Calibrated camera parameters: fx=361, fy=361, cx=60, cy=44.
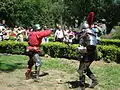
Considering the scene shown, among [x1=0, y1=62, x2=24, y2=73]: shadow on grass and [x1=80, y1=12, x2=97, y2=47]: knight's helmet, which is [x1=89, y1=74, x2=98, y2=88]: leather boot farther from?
[x1=0, y1=62, x2=24, y2=73]: shadow on grass

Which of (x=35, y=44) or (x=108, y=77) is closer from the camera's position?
(x=35, y=44)

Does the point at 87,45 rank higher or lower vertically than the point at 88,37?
lower

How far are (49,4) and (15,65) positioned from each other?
39.3 meters

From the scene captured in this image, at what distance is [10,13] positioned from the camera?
45062 mm

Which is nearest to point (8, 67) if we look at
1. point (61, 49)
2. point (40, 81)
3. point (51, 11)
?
point (40, 81)

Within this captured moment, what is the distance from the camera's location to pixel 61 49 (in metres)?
18.1

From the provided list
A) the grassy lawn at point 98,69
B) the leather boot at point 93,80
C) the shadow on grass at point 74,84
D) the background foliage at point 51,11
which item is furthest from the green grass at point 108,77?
the background foliage at point 51,11

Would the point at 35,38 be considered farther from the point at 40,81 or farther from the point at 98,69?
the point at 98,69

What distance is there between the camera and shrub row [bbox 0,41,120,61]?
16.1m

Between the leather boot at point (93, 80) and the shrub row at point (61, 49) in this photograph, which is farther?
the shrub row at point (61, 49)

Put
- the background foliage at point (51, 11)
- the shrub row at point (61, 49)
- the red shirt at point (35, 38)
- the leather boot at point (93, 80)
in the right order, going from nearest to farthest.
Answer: the leather boot at point (93, 80), the red shirt at point (35, 38), the shrub row at point (61, 49), the background foliage at point (51, 11)

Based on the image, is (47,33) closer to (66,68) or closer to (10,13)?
(66,68)

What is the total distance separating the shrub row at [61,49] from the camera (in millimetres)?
16109

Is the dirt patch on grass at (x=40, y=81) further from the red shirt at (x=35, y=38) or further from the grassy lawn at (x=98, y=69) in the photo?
the red shirt at (x=35, y=38)
